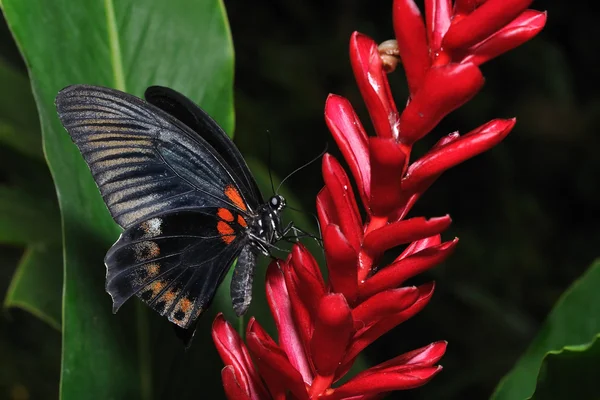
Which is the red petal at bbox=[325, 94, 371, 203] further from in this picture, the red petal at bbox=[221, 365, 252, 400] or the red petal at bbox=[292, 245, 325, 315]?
the red petal at bbox=[221, 365, 252, 400]

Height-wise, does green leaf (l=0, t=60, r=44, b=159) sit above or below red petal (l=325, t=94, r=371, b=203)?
above

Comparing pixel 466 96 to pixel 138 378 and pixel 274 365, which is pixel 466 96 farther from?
pixel 138 378

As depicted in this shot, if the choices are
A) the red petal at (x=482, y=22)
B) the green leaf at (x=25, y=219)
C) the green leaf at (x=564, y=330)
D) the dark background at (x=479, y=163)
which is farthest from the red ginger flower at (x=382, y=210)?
the dark background at (x=479, y=163)

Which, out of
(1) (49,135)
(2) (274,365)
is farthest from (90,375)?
(2) (274,365)

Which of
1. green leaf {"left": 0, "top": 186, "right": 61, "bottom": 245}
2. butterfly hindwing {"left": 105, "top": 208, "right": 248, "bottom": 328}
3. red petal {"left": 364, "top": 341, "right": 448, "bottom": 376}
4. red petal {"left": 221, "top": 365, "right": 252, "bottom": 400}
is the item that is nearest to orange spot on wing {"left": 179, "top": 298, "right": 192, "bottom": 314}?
butterfly hindwing {"left": 105, "top": 208, "right": 248, "bottom": 328}

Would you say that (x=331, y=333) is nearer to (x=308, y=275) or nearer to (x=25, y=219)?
(x=308, y=275)

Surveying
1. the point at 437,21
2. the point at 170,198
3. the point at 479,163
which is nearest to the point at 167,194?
the point at 170,198
